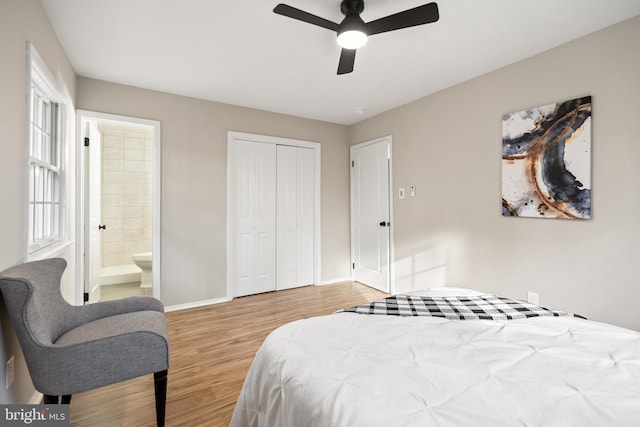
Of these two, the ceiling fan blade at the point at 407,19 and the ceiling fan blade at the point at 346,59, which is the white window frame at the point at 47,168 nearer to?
the ceiling fan blade at the point at 346,59

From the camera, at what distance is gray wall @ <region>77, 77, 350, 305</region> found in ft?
10.7

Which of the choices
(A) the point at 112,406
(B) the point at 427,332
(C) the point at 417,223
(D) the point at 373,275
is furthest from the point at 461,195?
(A) the point at 112,406

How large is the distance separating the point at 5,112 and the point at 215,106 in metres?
2.40

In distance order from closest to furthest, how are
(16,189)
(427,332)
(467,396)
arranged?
(467,396) < (427,332) < (16,189)

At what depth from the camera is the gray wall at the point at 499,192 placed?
83.2 inches

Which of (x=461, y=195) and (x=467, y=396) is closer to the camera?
(x=467, y=396)

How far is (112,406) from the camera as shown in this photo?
1.82 meters

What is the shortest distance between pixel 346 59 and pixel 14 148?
2051 millimetres

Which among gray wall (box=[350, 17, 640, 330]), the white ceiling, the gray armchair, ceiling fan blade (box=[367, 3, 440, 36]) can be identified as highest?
the white ceiling

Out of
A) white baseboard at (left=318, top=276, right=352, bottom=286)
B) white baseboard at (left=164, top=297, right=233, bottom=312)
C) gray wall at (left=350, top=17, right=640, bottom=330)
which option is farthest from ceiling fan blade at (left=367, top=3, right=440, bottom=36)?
white baseboard at (left=318, top=276, right=352, bottom=286)

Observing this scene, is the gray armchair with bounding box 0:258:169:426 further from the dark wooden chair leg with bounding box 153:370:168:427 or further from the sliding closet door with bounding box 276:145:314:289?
the sliding closet door with bounding box 276:145:314:289

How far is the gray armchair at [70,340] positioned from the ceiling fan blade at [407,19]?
85.2 inches

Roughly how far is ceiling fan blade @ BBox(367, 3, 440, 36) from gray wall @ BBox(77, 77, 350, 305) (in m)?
2.41

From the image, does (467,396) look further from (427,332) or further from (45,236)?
(45,236)
